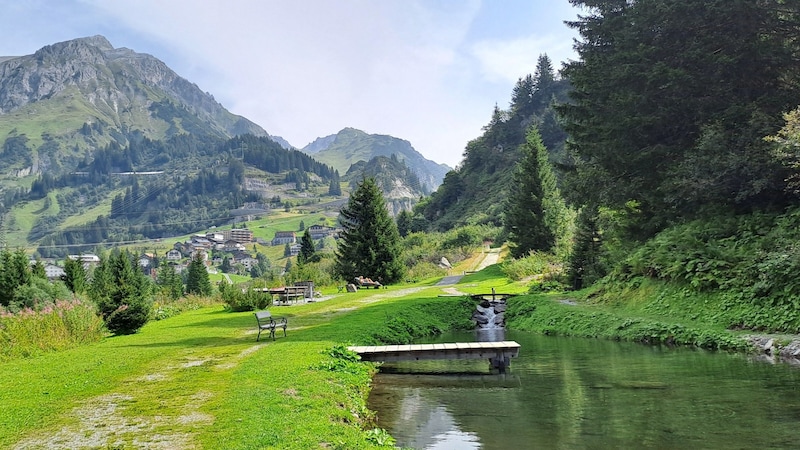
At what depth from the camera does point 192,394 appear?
9.52 meters

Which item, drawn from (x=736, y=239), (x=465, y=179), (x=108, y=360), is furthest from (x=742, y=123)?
(x=465, y=179)

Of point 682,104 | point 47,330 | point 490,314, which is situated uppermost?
point 682,104

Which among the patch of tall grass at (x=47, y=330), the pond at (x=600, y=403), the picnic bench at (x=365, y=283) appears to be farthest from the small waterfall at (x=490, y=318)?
the patch of tall grass at (x=47, y=330)

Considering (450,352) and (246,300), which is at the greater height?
(246,300)

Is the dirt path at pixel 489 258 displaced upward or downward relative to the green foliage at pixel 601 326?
upward

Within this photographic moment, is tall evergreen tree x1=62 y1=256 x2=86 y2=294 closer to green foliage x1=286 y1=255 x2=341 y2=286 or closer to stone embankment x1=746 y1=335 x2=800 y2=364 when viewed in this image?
green foliage x1=286 y1=255 x2=341 y2=286

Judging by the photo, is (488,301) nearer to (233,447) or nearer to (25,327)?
(25,327)

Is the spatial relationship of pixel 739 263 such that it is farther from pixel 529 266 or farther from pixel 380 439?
pixel 529 266

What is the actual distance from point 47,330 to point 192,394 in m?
9.95

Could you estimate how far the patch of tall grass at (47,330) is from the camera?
15078 millimetres

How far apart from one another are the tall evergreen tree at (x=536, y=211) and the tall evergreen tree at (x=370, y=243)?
36.3 feet

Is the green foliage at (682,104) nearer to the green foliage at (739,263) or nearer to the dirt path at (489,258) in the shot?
the green foliage at (739,263)

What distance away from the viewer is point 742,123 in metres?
19.6

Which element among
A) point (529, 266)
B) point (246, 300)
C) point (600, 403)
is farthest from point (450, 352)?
point (529, 266)
